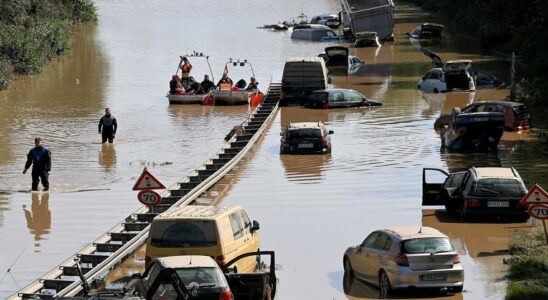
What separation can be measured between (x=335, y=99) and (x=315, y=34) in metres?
43.9

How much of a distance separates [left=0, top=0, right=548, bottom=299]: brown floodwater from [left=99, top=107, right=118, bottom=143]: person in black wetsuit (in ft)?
1.28

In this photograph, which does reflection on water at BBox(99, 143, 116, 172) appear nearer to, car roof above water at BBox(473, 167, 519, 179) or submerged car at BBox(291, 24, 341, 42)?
car roof above water at BBox(473, 167, 519, 179)

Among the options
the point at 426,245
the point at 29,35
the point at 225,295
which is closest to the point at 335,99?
the point at 29,35

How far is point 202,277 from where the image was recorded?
62.5ft

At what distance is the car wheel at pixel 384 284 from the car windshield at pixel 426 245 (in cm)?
65

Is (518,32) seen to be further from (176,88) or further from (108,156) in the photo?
(108,156)

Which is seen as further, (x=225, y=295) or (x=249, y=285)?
(x=249, y=285)

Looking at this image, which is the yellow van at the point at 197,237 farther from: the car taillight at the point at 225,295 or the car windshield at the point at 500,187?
the car windshield at the point at 500,187

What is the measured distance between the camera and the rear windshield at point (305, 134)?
4422 centimetres

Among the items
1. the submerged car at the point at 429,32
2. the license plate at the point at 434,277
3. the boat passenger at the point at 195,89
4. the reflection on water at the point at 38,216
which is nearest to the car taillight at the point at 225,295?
the license plate at the point at 434,277

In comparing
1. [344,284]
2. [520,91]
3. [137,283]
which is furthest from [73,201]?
[520,91]

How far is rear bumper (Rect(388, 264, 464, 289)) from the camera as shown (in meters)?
22.4

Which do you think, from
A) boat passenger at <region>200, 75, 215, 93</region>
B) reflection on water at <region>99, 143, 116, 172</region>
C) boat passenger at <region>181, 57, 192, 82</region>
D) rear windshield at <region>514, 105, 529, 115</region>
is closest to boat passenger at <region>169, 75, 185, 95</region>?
boat passenger at <region>200, 75, 215, 93</region>

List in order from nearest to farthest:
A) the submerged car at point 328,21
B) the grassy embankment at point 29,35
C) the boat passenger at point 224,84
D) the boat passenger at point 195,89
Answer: the boat passenger at point 224,84 < the boat passenger at point 195,89 < the grassy embankment at point 29,35 < the submerged car at point 328,21
